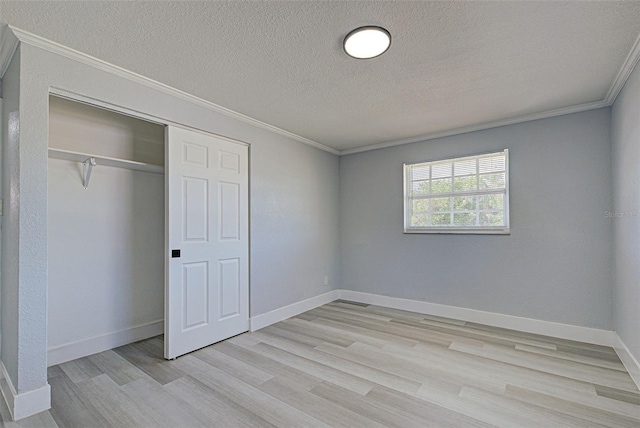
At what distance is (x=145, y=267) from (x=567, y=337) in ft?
15.1

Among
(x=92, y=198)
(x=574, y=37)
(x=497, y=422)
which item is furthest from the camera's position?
(x=92, y=198)

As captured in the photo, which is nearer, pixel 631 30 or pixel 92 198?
pixel 631 30

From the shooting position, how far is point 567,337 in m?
3.23

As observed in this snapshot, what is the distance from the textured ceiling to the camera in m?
1.78

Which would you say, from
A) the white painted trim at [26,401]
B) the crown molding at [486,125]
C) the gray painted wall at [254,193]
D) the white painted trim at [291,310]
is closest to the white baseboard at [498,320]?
the white painted trim at [291,310]

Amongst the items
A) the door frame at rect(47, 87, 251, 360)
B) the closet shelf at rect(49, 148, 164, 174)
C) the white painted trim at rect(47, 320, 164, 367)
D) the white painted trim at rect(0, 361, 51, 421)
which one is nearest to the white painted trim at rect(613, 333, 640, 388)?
the door frame at rect(47, 87, 251, 360)

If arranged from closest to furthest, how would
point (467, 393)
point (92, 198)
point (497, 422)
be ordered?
point (497, 422), point (467, 393), point (92, 198)

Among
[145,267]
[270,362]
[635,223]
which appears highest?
[635,223]

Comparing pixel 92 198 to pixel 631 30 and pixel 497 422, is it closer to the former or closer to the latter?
pixel 497 422

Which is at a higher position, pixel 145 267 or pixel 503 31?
pixel 503 31

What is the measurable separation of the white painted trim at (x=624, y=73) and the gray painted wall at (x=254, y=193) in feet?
10.9

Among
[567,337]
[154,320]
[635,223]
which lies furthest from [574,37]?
[154,320]

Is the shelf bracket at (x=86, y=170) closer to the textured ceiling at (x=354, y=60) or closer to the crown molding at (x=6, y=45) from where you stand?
the crown molding at (x=6, y=45)

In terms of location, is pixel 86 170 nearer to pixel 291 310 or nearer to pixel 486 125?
pixel 291 310
